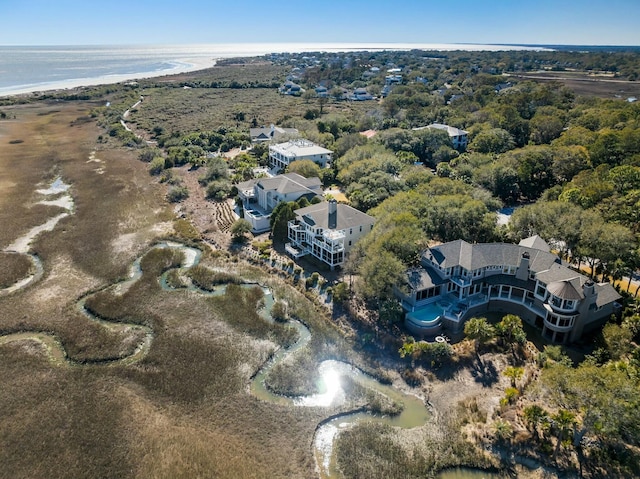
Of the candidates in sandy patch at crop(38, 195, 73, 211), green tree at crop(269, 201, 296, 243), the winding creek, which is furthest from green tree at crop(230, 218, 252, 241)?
sandy patch at crop(38, 195, 73, 211)

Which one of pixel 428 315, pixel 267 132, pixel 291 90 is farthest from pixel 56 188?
pixel 291 90

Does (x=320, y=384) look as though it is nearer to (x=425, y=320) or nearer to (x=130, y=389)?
(x=425, y=320)

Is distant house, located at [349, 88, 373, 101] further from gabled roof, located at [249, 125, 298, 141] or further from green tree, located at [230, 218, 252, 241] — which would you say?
green tree, located at [230, 218, 252, 241]

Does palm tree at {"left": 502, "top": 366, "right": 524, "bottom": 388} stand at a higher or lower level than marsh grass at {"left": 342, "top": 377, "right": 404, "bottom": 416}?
higher

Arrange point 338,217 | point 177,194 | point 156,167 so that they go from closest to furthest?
1. point 338,217
2. point 177,194
3. point 156,167

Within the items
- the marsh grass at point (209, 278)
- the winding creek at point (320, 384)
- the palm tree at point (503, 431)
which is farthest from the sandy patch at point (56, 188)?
the palm tree at point (503, 431)
